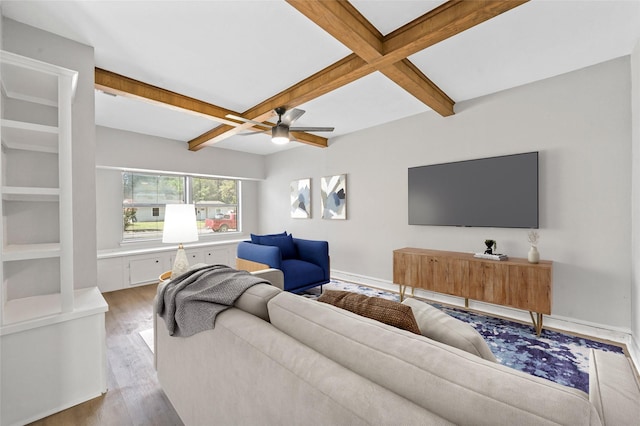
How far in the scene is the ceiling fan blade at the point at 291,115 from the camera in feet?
9.73

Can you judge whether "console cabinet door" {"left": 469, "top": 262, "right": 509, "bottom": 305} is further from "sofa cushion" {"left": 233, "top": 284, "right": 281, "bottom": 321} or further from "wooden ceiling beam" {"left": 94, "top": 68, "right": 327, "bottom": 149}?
"wooden ceiling beam" {"left": 94, "top": 68, "right": 327, "bottom": 149}

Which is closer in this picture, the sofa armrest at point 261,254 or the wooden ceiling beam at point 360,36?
the wooden ceiling beam at point 360,36

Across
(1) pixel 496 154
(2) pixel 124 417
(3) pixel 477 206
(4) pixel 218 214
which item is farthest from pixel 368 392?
(4) pixel 218 214

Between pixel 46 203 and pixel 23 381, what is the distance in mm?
1180

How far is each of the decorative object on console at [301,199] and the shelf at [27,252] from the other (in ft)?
12.7

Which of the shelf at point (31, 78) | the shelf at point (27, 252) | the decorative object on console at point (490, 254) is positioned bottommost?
the decorative object on console at point (490, 254)

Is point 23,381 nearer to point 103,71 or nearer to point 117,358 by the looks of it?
point 117,358

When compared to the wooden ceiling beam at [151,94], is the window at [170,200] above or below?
below

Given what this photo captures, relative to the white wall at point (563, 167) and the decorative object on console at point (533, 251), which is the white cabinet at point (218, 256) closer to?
the white wall at point (563, 167)

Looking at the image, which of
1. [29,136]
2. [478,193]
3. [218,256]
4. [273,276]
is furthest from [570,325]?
[218,256]

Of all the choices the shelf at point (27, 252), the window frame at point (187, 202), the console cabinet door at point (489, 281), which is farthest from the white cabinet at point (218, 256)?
the console cabinet door at point (489, 281)

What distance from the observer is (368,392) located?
0.70 metres

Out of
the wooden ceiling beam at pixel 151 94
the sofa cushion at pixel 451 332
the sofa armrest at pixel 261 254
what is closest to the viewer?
the sofa cushion at pixel 451 332

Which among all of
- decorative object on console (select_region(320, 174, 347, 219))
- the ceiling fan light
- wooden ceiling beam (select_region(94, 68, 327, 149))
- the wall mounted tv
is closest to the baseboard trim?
the wall mounted tv
